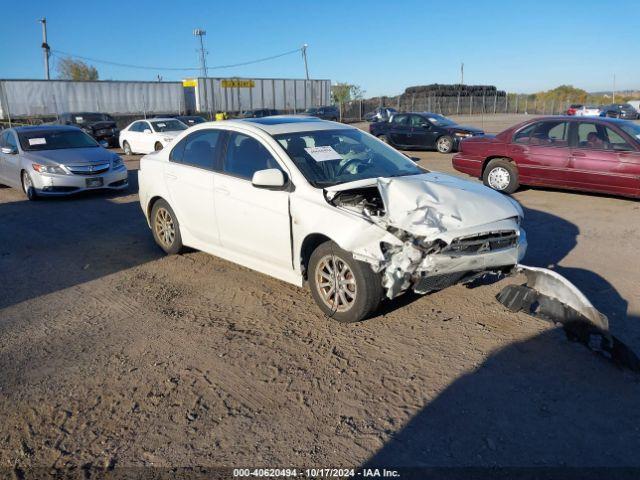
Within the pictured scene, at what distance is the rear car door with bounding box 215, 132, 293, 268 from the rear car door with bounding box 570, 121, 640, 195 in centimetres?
656

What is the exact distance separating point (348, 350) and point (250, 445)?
1.31 meters

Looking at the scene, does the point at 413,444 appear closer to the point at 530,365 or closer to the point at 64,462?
the point at 530,365

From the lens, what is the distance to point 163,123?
19312 millimetres

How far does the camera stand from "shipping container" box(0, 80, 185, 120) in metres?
36.4

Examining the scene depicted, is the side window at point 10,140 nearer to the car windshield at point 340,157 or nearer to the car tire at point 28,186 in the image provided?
the car tire at point 28,186

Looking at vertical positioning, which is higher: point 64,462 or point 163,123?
point 163,123

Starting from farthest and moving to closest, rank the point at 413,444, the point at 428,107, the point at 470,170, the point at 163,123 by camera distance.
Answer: the point at 428,107, the point at 163,123, the point at 470,170, the point at 413,444

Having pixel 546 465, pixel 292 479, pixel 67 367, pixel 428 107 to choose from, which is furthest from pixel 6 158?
pixel 428 107

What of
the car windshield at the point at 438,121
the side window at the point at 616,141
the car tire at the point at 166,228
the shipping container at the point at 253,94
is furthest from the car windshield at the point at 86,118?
the side window at the point at 616,141

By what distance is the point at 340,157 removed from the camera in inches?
213

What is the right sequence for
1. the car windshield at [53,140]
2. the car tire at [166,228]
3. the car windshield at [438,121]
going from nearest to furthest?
the car tire at [166,228] < the car windshield at [53,140] < the car windshield at [438,121]

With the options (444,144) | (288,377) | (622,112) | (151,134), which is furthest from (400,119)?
(622,112)

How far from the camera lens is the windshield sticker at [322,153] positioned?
5.30 m

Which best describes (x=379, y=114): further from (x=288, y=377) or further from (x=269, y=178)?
(x=288, y=377)
